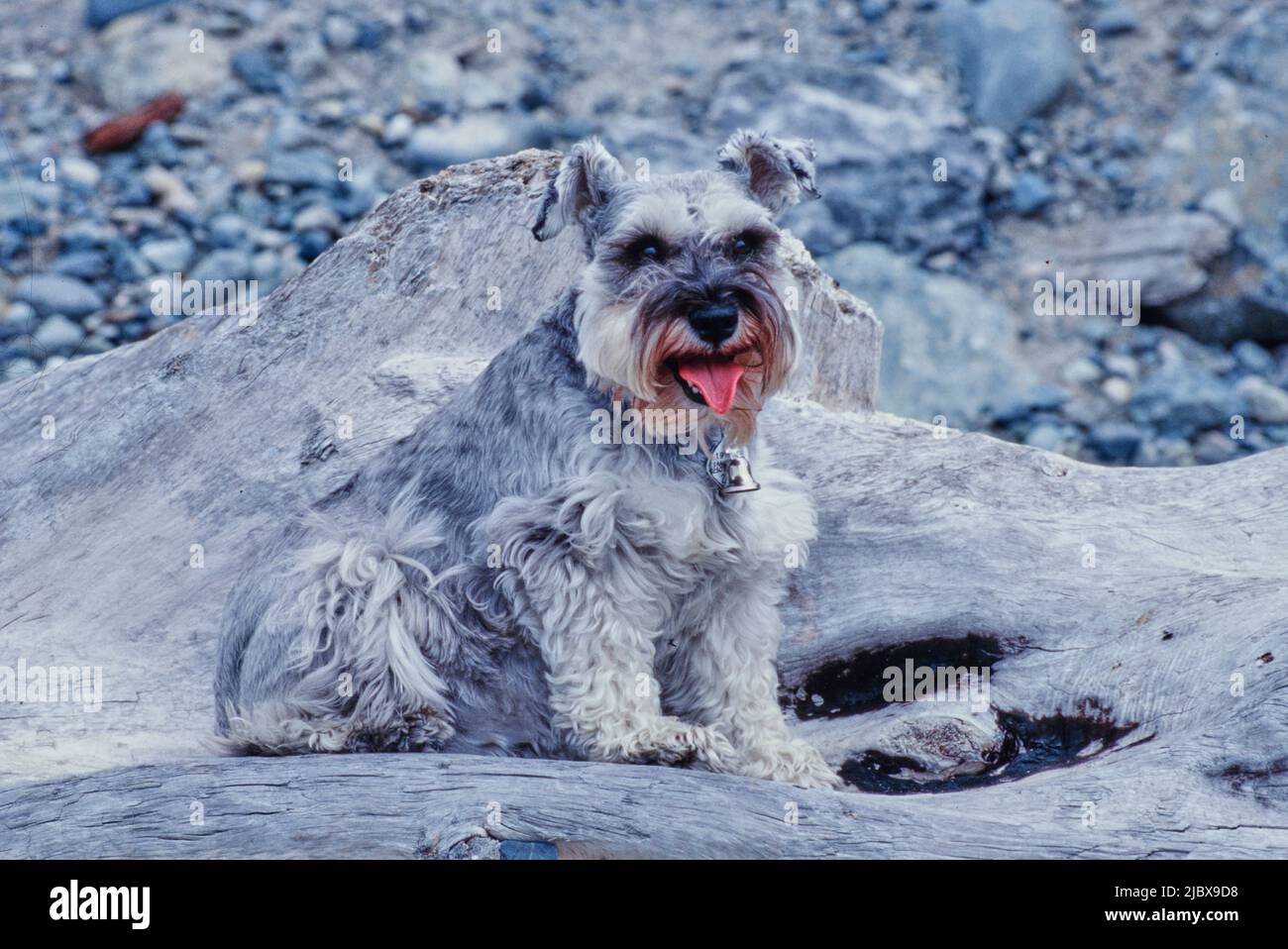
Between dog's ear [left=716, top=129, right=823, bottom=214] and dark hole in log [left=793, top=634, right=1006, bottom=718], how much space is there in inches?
94.0

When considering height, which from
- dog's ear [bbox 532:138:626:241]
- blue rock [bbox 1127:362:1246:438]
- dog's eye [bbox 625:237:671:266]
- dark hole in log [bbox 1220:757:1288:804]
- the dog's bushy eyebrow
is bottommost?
dark hole in log [bbox 1220:757:1288:804]

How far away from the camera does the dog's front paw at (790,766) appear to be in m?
6.56

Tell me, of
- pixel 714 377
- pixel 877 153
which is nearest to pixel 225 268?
pixel 877 153

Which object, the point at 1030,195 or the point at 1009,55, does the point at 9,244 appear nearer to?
the point at 1030,195

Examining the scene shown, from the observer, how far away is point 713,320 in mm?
5844

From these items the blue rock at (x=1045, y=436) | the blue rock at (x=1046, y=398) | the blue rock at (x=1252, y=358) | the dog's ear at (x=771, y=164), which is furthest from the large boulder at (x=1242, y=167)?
the dog's ear at (x=771, y=164)

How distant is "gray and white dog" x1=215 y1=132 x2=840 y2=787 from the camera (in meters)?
6.05

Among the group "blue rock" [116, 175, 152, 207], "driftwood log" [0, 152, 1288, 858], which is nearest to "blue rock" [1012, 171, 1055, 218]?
"driftwood log" [0, 152, 1288, 858]

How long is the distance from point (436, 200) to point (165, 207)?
8.07 metres

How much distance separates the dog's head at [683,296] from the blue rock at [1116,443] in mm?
9385

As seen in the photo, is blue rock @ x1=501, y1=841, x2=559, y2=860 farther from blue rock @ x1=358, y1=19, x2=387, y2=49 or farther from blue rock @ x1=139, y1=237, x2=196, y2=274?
blue rock @ x1=358, y1=19, x2=387, y2=49

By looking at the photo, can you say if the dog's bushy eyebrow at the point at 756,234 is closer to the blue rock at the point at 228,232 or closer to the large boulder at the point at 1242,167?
the blue rock at the point at 228,232

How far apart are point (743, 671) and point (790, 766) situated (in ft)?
1.59

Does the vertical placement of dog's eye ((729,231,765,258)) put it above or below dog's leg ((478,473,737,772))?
above
